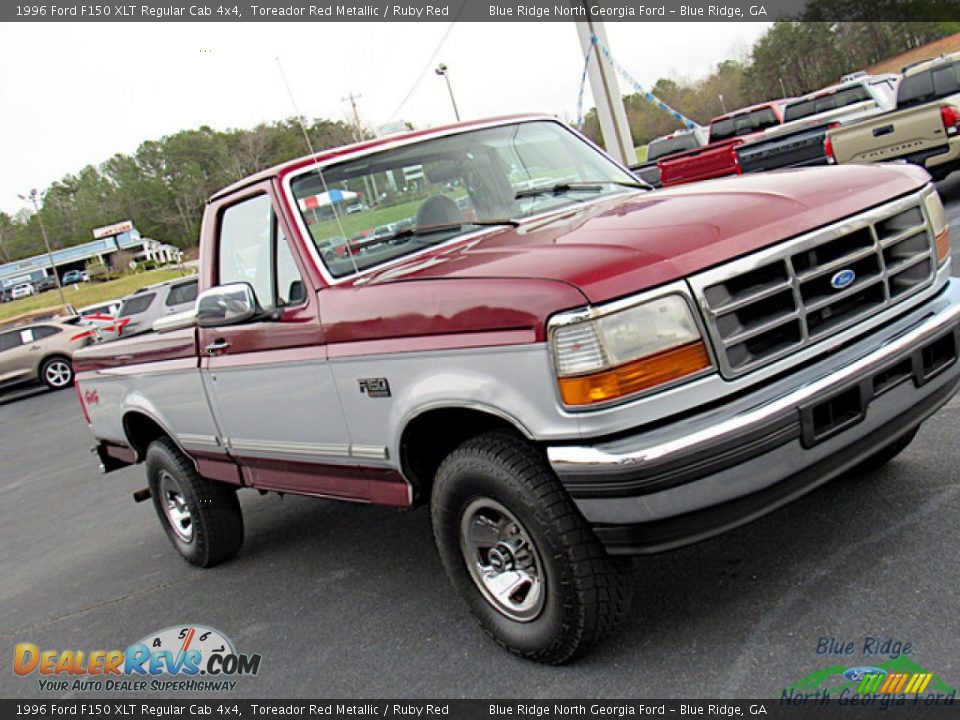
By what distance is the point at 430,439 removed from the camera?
3598 mm

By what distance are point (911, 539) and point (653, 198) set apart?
1.68 m

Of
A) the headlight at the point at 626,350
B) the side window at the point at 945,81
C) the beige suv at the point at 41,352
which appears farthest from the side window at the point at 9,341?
the headlight at the point at 626,350

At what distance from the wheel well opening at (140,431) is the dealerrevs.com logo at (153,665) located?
141 cm

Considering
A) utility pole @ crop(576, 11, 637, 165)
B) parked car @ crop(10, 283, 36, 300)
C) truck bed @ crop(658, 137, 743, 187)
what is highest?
parked car @ crop(10, 283, 36, 300)

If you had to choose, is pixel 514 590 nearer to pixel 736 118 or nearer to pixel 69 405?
pixel 69 405

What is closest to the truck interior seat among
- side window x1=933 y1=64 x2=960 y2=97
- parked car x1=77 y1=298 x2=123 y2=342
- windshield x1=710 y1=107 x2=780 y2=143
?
side window x1=933 y1=64 x2=960 y2=97

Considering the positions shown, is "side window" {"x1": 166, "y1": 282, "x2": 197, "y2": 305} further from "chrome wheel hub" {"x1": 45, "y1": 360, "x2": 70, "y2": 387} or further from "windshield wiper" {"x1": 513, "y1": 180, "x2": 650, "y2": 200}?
"windshield wiper" {"x1": 513, "y1": 180, "x2": 650, "y2": 200}

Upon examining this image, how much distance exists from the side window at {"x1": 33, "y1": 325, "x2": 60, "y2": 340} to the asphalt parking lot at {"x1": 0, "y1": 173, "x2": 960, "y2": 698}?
50.7ft

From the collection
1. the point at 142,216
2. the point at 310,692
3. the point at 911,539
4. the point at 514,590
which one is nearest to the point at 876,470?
the point at 911,539

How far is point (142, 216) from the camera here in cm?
9675

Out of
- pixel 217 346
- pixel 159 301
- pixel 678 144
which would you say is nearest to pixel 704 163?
pixel 678 144

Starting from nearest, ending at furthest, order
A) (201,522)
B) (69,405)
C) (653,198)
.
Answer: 1. (653,198)
2. (201,522)
3. (69,405)

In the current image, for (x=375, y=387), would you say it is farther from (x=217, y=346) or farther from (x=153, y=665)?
(x=153, y=665)

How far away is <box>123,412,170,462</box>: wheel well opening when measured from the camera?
18.5 ft
